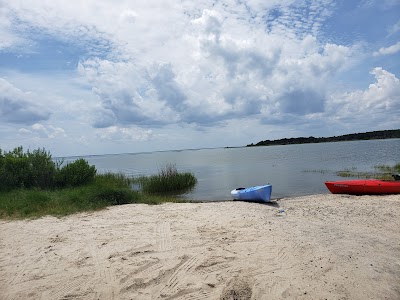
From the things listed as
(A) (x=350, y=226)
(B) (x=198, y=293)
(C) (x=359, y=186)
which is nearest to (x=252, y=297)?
(B) (x=198, y=293)

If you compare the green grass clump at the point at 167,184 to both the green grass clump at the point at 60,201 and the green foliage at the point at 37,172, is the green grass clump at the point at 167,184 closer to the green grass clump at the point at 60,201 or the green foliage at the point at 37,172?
the green foliage at the point at 37,172

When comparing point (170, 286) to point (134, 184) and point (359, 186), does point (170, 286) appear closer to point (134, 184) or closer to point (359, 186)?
point (359, 186)

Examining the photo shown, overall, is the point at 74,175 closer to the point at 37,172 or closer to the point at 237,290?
the point at 37,172

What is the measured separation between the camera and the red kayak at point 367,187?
43.3ft

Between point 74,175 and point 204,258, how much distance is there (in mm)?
11774

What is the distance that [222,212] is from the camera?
9.34 m

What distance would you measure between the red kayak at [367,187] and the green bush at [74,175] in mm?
11845

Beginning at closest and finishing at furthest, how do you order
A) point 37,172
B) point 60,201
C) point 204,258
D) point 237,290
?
1. point 237,290
2. point 204,258
3. point 60,201
4. point 37,172

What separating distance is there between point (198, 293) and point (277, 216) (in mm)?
4959

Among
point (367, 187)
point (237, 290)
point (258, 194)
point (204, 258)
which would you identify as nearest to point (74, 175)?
point (258, 194)

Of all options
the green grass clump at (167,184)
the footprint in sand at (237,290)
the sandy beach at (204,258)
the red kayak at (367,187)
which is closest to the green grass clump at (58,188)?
the green grass clump at (167,184)

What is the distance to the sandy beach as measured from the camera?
4.57 m

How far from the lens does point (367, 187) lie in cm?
1356

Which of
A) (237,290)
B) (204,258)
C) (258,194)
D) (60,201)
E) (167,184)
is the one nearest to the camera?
(237,290)
